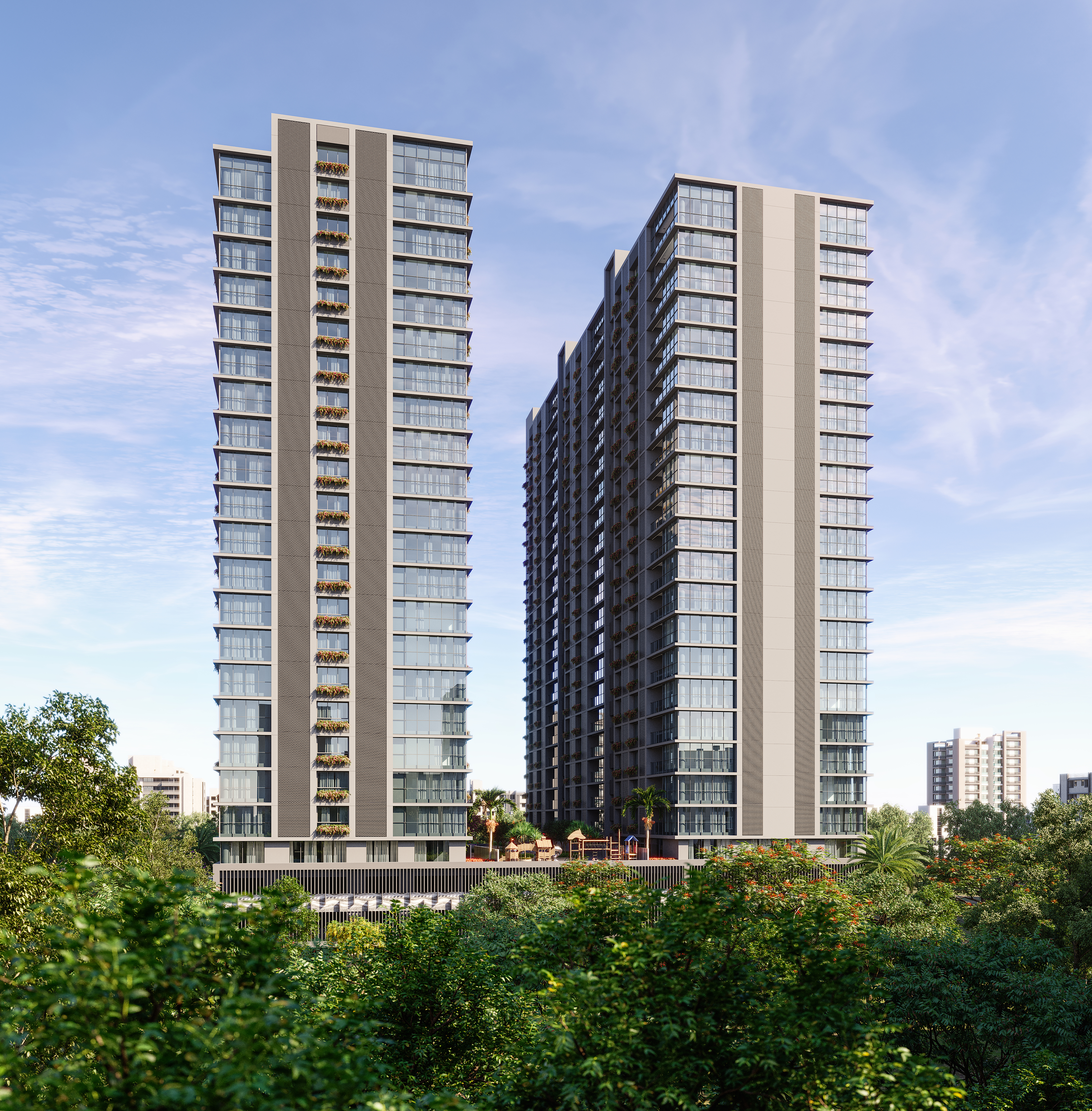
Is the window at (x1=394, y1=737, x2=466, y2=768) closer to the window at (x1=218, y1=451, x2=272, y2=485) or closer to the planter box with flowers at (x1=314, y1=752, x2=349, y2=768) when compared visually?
the planter box with flowers at (x1=314, y1=752, x2=349, y2=768)

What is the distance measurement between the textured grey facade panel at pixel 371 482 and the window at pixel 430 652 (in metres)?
1.09

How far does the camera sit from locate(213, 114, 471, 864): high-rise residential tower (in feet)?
253

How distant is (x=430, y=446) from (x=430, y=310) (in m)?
13.0

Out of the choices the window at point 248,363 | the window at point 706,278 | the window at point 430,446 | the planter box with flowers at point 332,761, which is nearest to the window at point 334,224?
the window at point 248,363

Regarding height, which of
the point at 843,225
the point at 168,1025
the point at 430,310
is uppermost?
the point at 843,225

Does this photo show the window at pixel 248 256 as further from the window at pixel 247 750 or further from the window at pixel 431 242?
the window at pixel 247 750

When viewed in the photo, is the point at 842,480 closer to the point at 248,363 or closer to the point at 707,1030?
the point at 248,363

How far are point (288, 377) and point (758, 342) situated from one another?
43.5 meters

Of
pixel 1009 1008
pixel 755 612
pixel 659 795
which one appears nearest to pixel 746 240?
pixel 755 612

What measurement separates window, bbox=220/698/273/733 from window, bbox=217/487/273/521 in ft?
52.6

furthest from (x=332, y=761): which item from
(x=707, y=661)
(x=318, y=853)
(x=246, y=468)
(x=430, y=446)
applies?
(x=707, y=661)

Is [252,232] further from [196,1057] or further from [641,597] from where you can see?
[196,1057]

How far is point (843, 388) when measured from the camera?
8662 centimetres

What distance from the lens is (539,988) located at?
57.2 ft
